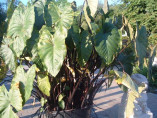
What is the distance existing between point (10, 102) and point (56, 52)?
53cm

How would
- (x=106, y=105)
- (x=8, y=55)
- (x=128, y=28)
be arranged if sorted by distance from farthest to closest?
(x=106, y=105) → (x=8, y=55) → (x=128, y=28)

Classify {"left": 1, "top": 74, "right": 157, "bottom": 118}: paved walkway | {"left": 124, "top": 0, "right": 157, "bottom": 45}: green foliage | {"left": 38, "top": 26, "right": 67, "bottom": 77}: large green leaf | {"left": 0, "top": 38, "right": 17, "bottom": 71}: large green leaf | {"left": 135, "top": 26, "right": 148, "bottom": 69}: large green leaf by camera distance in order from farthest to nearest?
{"left": 124, "top": 0, "right": 157, "bottom": 45}: green foliage
{"left": 1, "top": 74, "right": 157, "bottom": 118}: paved walkway
{"left": 0, "top": 38, "right": 17, "bottom": 71}: large green leaf
{"left": 135, "top": 26, "right": 148, "bottom": 69}: large green leaf
{"left": 38, "top": 26, "right": 67, "bottom": 77}: large green leaf

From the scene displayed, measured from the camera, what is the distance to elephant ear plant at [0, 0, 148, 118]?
164cm

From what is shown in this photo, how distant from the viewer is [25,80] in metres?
1.73

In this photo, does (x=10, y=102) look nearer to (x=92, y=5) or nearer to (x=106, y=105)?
(x=92, y=5)

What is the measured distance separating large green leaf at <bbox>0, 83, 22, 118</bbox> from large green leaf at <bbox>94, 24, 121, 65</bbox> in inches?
28.2

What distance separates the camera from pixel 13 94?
5.37 feet

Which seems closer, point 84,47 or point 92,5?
point 84,47

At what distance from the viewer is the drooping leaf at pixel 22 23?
1.69m

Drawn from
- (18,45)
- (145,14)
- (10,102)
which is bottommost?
(10,102)

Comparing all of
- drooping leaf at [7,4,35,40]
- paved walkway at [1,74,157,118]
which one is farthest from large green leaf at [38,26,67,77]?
paved walkway at [1,74,157,118]

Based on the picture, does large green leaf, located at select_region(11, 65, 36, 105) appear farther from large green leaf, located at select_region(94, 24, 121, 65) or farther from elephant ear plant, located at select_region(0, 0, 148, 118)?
large green leaf, located at select_region(94, 24, 121, 65)

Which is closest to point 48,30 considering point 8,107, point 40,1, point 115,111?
point 40,1

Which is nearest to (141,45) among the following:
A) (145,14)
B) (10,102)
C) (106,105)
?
(10,102)
